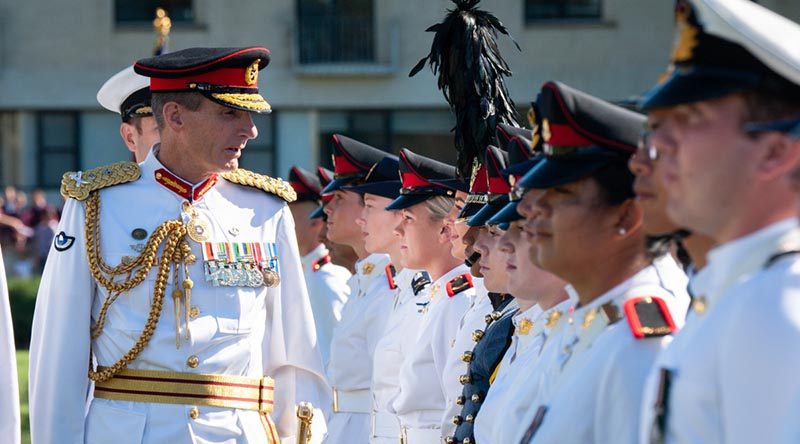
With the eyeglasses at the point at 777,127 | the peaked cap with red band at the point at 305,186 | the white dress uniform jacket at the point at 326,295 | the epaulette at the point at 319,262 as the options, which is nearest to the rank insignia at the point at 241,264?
the eyeglasses at the point at 777,127

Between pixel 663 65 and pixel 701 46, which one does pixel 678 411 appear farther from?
pixel 663 65

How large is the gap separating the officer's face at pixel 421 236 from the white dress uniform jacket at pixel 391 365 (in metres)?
0.20

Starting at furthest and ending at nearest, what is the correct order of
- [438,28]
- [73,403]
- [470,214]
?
[438,28] < [470,214] < [73,403]

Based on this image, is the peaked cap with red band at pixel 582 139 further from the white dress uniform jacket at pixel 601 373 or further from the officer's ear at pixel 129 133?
the officer's ear at pixel 129 133

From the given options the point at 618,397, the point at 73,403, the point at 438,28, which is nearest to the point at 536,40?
the point at 438,28

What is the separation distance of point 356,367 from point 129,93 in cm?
188

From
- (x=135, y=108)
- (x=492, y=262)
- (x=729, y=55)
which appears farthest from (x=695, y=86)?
(x=135, y=108)

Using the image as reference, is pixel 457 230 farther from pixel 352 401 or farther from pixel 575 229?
pixel 575 229

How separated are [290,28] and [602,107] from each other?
1037 inches

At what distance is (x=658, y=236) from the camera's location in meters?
3.45

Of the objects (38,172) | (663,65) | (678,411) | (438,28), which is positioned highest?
(438,28)

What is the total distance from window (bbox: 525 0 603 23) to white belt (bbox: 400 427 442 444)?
24193 millimetres

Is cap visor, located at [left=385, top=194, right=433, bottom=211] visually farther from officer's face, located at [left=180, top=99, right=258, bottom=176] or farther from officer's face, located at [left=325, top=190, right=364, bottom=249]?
officer's face, located at [left=325, top=190, right=364, bottom=249]

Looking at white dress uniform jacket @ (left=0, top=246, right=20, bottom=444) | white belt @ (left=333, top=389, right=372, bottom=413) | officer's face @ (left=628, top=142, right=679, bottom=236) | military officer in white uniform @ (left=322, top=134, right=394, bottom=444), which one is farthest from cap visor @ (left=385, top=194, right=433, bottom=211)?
officer's face @ (left=628, top=142, right=679, bottom=236)
